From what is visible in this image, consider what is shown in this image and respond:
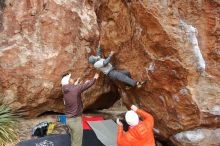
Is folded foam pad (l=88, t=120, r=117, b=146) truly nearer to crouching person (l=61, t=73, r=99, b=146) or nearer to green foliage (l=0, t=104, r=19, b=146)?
crouching person (l=61, t=73, r=99, b=146)

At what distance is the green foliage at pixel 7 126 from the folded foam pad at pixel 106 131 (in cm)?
197

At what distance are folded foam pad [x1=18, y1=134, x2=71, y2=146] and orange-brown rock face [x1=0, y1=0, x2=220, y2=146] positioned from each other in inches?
69.8

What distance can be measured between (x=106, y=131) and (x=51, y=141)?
1.58 m

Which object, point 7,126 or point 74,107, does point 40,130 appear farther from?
point 74,107

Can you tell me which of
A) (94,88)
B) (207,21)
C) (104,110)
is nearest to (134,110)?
(207,21)

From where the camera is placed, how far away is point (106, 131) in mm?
→ 11023

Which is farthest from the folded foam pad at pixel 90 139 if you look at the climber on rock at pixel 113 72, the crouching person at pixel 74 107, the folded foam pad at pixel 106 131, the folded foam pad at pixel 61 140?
the climber on rock at pixel 113 72

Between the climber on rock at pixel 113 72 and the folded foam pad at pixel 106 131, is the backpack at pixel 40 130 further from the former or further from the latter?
the climber on rock at pixel 113 72

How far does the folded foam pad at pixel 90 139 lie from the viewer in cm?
1034

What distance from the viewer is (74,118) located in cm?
957

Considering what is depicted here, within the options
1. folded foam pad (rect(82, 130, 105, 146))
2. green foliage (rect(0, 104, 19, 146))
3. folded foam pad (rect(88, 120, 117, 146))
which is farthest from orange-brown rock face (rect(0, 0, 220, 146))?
folded foam pad (rect(82, 130, 105, 146))

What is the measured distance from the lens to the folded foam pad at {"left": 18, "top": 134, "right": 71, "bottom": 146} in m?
10.0

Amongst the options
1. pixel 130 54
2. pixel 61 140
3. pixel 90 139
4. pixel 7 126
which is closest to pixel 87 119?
pixel 90 139

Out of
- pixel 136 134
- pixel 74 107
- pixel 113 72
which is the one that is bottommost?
pixel 136 134
